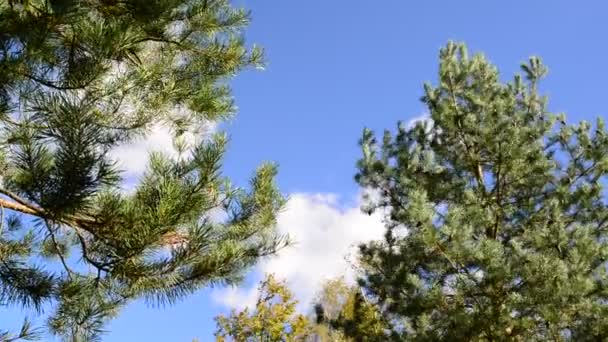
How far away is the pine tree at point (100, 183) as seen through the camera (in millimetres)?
3131

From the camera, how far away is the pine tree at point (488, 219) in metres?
6.21

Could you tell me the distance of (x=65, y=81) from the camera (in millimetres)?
3873

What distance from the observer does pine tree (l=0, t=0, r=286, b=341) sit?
3.13 m

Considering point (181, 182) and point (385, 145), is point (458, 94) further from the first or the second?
point (181, 182)

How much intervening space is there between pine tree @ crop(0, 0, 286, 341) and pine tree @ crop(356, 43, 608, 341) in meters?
3.06

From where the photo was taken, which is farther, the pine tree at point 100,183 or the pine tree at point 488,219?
the pine tree at point 488,219

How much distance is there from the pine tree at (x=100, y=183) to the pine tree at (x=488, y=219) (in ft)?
10.0

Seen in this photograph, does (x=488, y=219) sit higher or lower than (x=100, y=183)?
higher

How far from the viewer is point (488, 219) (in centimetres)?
706

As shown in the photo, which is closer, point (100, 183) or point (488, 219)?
point (100, 183)

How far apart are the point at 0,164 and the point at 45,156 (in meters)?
0.97

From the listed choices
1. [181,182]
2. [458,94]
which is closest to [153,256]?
[181,182]

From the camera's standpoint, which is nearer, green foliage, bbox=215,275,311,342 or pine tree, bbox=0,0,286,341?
pine tree, bbox=0,0,286,341

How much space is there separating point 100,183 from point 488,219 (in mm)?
5003
